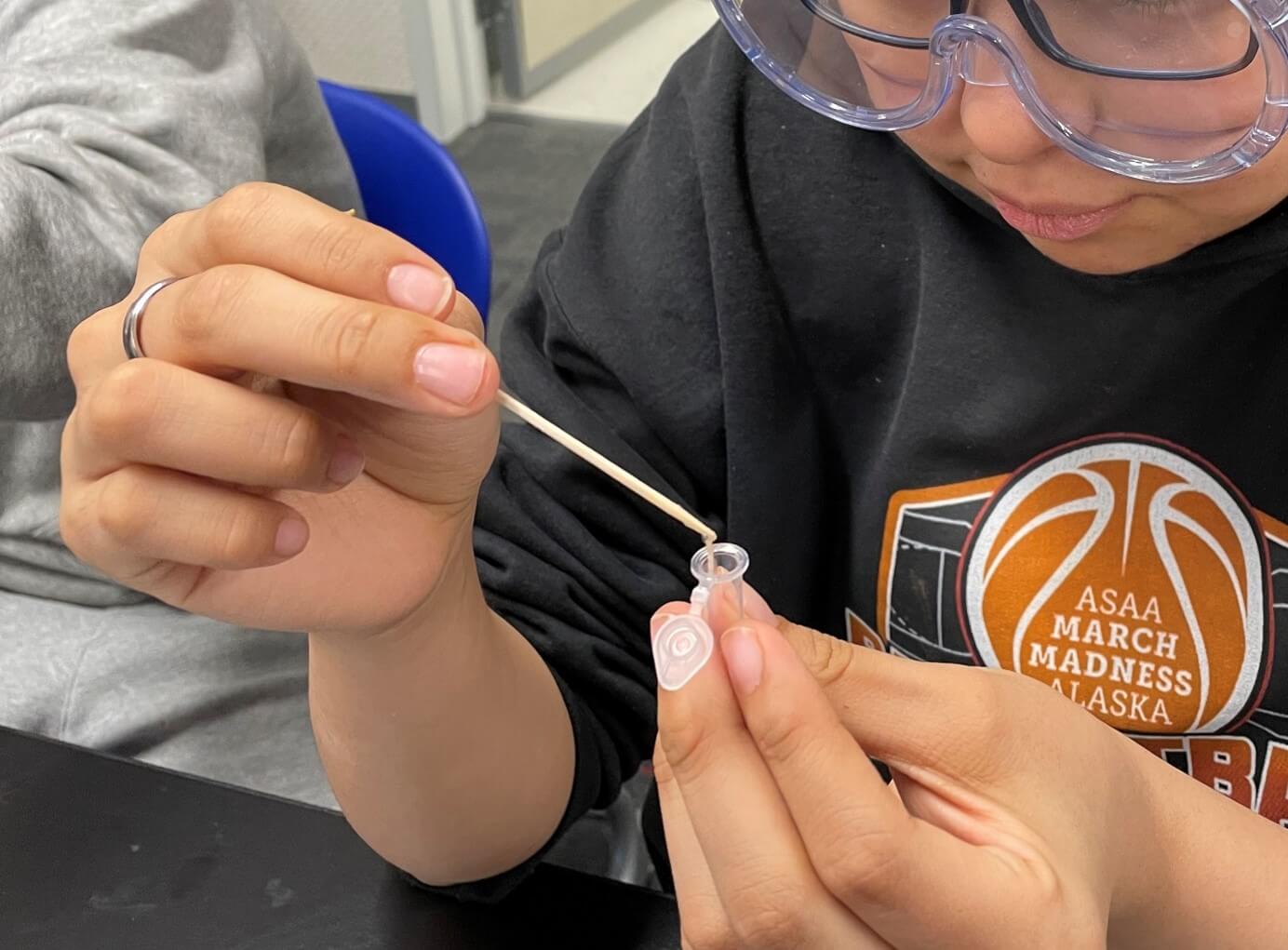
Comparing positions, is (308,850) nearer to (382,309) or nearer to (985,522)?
(382,309)

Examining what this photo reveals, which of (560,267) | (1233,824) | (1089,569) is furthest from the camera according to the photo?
(560,267)

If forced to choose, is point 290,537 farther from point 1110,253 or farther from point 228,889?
point 1110,253

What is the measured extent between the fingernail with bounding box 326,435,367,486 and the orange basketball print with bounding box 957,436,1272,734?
15.6 inches

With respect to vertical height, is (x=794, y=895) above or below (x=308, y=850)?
above

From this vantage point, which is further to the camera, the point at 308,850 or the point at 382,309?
the point at 308,850

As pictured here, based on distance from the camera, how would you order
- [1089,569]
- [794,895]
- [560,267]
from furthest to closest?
[560,267], [1089,569], [794,895]

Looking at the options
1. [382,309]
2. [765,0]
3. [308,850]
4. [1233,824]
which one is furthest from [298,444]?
[1233,824]

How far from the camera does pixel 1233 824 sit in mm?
601

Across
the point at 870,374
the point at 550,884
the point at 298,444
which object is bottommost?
the point at 550,884

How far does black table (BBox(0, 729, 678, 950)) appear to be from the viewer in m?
0.60

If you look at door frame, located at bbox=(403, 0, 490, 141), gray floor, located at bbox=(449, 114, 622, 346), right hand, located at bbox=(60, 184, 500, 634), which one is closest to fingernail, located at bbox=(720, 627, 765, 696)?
right hand, located at bbox=(60, 184, 500, 634)

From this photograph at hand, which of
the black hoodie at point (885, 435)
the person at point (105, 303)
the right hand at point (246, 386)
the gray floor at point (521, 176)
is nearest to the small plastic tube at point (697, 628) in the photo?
the right hand at point (246, 386)

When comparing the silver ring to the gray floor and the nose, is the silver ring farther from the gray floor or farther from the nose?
the gray floor

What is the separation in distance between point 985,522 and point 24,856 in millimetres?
576
